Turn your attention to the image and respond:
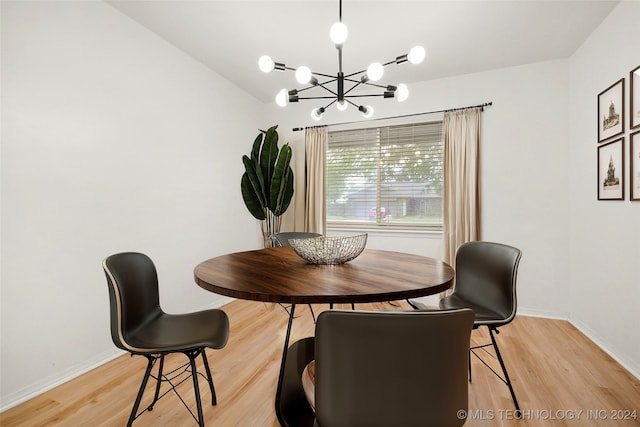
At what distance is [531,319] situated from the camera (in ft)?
9.49

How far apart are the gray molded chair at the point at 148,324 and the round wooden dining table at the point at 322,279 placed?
0.30 m

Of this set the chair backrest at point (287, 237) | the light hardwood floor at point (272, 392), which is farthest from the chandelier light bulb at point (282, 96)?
the light hardwood floor at point (272, 392)

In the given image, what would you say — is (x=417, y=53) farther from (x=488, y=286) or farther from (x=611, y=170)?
(x=611, y=170)

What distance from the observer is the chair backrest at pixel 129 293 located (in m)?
1.25

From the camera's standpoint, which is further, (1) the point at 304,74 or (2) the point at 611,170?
(2) the point at 611,170

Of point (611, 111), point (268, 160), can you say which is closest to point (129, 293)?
point (268, 160)

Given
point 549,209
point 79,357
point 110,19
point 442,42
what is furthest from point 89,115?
point 549,209

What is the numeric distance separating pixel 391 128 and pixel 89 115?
9.74ft

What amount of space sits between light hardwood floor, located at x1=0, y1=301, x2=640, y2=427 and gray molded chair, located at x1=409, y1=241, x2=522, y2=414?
0.51 ft

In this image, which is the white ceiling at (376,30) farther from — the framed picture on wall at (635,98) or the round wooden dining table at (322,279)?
the round wooden dining table at (322,279)

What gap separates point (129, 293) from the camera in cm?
139

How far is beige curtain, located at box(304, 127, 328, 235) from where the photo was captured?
12.5 ft

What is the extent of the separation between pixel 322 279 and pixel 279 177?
2287mm

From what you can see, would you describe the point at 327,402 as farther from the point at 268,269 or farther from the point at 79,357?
the point at 79,357
